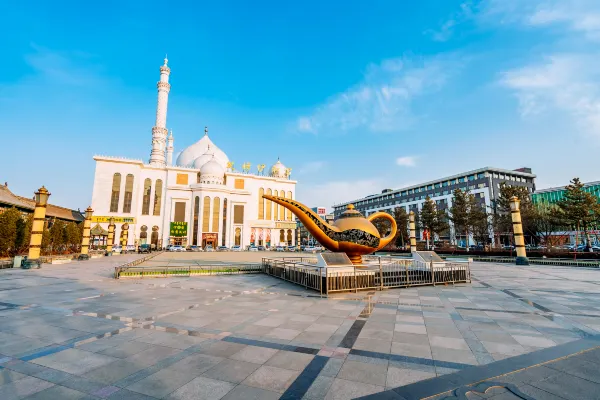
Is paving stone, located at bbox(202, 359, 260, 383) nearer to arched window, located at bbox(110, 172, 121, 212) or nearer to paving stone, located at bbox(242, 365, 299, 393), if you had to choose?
paving stone, located at bbox(242, 365, 299, 393)

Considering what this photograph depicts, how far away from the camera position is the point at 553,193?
6066cm

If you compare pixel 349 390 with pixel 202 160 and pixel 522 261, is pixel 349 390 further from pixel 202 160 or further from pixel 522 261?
pixel 202 160

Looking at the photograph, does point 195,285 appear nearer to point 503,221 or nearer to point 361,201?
point 503,221

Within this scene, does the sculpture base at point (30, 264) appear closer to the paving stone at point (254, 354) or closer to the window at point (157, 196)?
the paving stone at point (254, 354)

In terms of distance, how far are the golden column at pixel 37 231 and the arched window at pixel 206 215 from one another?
1496 inches

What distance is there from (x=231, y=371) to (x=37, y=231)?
2032 centimetres

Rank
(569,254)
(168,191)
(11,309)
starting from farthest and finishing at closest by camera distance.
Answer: (168,191) < (569,254) < (11,309)

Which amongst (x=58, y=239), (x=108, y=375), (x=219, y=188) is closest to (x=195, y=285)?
(x=108, y=375)

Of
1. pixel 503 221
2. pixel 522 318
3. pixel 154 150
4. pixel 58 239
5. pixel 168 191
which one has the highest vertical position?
pixel 154 150

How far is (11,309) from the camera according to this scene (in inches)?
287

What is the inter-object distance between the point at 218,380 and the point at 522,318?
7.05 m

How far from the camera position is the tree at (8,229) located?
18891mm

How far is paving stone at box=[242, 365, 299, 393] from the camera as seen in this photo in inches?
139

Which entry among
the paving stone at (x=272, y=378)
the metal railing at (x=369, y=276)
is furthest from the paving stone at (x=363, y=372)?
the metal railing at (x=369, y=276)
